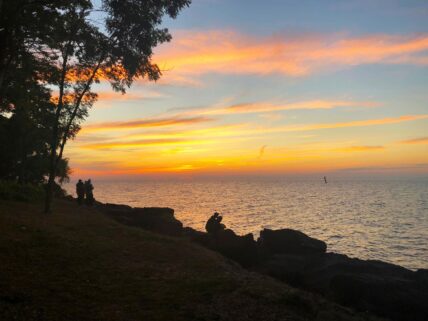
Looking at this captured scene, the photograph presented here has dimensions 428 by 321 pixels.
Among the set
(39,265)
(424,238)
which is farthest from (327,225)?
(39,265)

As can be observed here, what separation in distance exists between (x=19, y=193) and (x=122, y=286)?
23936 mm

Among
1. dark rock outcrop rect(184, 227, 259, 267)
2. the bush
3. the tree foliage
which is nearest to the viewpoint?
the tree foliage

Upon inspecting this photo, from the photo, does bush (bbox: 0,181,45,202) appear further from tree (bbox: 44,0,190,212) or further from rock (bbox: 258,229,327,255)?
rock (bbox: 258,229,327,255)

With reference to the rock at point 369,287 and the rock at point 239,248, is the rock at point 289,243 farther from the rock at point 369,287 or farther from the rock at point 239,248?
the rock at point 239,248

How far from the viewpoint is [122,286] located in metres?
13.0

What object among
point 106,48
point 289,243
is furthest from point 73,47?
point 289,243

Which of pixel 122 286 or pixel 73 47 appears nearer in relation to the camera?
pixel 122 286

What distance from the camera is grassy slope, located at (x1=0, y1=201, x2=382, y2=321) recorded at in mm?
10539

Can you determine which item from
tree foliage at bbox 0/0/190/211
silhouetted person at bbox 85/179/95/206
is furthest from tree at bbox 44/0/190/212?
silhouetted person at bbox 85/179/95/206

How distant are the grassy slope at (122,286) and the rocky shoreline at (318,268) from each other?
7936 mm

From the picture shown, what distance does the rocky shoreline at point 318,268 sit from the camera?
67.8ft

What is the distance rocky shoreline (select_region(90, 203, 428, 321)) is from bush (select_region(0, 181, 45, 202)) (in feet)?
20.1

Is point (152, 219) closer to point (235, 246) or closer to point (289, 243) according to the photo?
point (235, 246)

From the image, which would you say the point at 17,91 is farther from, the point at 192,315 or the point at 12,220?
the point at 192,315
